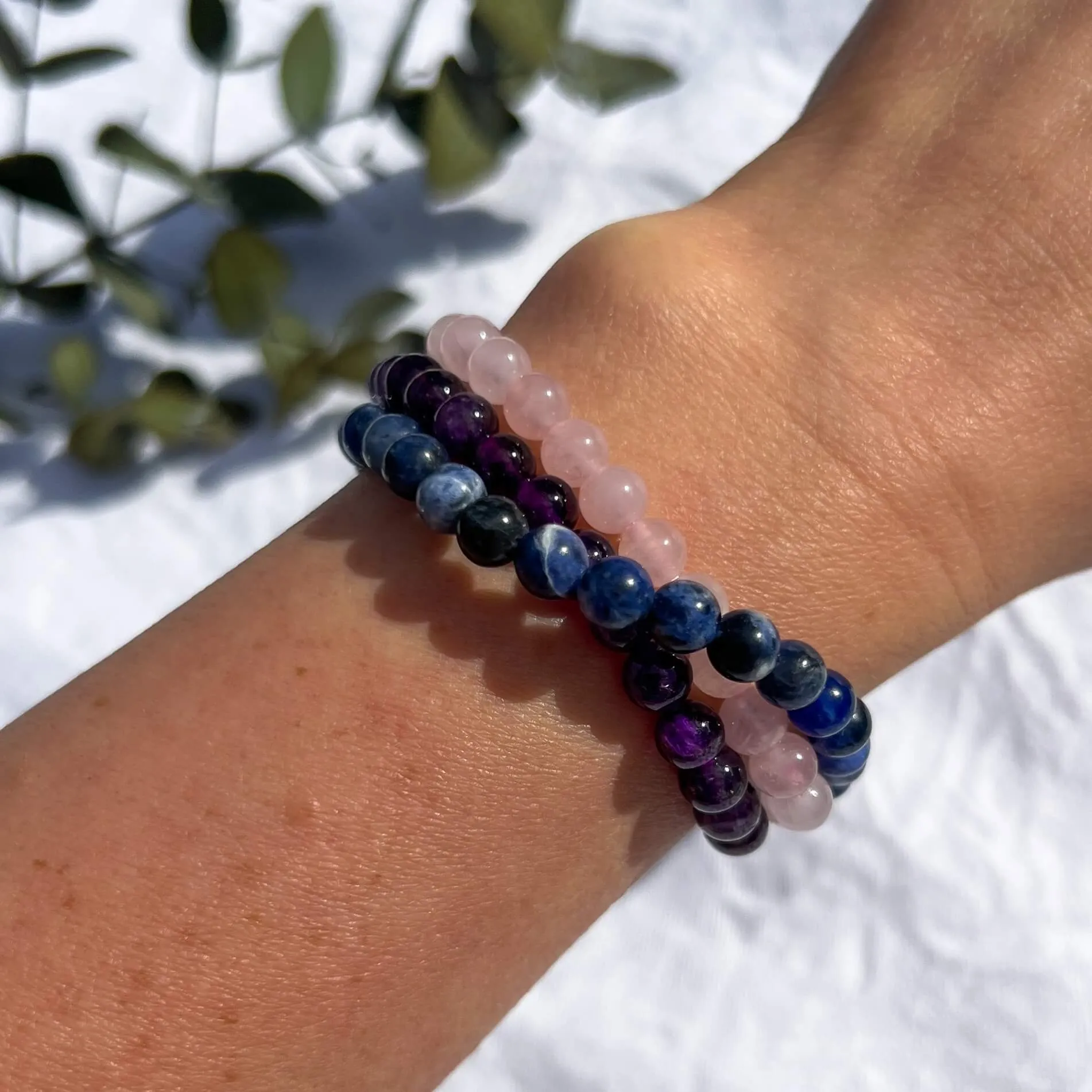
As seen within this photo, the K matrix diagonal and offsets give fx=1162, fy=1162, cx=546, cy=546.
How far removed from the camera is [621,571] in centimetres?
72

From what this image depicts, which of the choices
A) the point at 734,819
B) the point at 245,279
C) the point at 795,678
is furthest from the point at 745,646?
the point at 245,279

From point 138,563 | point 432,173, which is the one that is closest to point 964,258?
point 432,173

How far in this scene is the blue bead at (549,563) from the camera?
722 millimetres

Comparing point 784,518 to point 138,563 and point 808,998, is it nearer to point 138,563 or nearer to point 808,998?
point 808,998

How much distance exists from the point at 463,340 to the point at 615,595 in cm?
23

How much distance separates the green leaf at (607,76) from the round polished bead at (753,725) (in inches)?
30.7

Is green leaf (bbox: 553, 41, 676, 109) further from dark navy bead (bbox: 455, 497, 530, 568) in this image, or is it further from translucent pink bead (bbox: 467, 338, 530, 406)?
dark navy bead (bbox: 455, 497, 530, 568)

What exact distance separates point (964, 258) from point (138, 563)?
0.90 meters

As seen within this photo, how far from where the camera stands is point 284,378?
4.13 ft

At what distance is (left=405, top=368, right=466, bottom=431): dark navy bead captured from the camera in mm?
803

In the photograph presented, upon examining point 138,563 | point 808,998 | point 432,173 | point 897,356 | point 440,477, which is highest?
point 897,356

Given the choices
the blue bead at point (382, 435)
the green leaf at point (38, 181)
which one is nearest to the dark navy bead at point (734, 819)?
the blue bead at point (382, 435)

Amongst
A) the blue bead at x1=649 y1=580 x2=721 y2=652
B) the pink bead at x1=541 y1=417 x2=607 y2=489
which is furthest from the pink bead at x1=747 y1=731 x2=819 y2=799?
the pink bead at x1=541 y1=417 x2=607 y2=489

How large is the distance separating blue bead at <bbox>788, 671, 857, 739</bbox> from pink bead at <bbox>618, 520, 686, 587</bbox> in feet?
0.40
